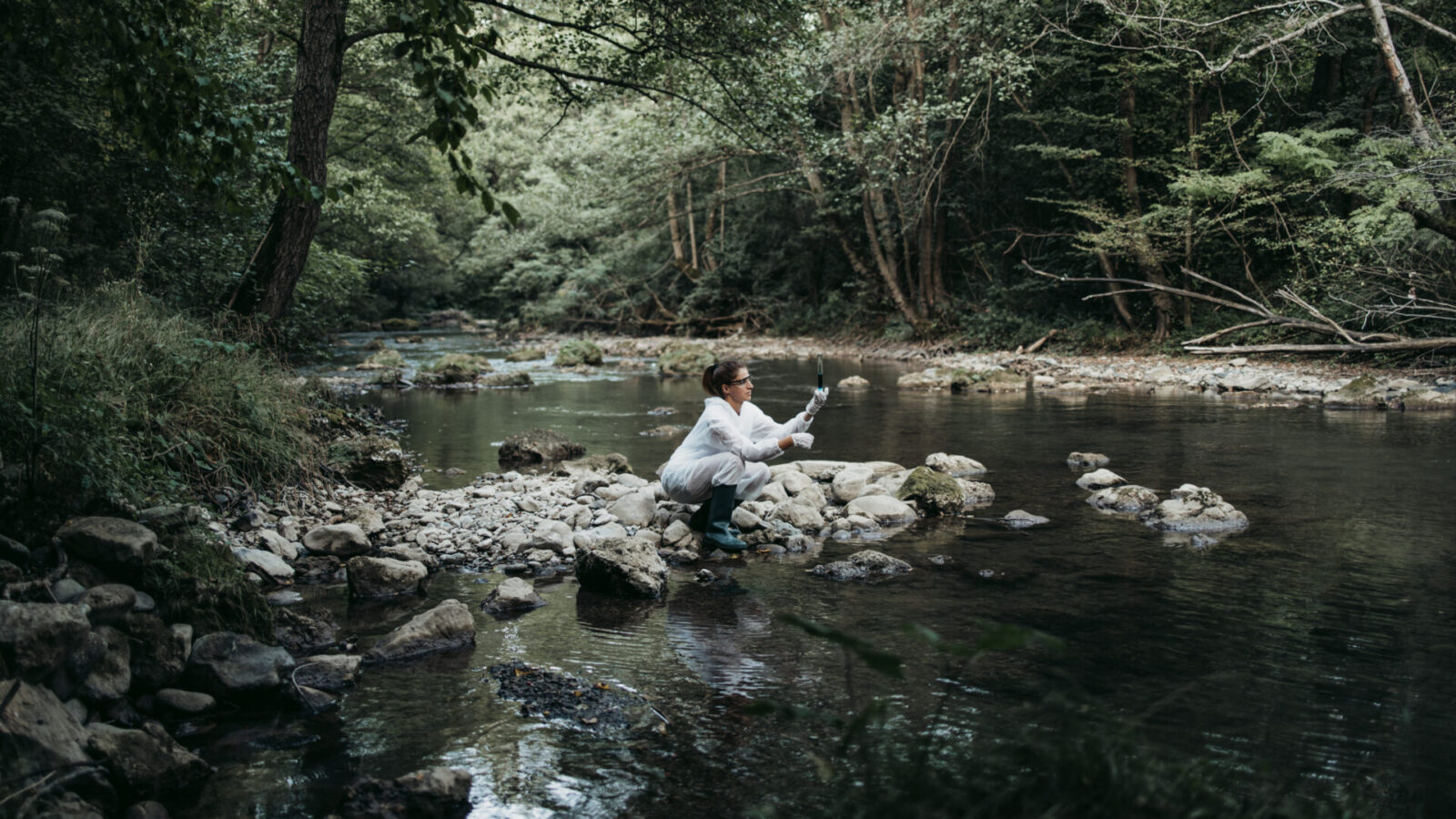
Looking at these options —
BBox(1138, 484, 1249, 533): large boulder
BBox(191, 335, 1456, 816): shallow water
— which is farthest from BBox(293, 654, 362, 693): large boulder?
BBox(1138, 484, 1249, 533): large boulder

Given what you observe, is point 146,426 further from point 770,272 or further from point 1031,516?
point 770,272

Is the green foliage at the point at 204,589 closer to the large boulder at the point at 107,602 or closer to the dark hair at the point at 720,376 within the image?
the large boulder at the point at 107,602

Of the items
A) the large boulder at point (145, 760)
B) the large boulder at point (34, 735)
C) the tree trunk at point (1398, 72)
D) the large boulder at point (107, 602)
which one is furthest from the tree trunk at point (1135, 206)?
the large boulder at point (34, 735)

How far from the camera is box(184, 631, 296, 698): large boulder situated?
11.5ft

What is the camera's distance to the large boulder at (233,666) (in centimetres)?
349

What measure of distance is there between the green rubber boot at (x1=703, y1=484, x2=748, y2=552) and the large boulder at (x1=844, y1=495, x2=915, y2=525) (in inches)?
44.3

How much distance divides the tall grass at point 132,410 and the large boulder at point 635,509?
93.1 inches

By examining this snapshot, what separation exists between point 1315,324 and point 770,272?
1800 centimetres

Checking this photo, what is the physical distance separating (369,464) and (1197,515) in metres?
6.27

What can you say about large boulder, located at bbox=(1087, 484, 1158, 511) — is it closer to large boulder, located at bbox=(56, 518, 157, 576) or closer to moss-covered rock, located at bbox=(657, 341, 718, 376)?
large boulder, located at bbox=(56, 518, 157, 576)

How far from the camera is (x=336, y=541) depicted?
5637 mm

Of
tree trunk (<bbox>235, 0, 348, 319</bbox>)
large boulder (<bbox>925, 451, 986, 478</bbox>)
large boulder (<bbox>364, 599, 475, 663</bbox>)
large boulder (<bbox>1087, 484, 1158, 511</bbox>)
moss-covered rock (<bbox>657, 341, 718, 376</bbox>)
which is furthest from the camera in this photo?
Answer: moss-covered rock (<bbox>657, 341, 718, 376</bbox>)

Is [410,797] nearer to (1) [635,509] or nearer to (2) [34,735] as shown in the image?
(2) [34,735]

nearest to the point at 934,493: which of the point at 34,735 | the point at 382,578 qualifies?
the point at 382,578
